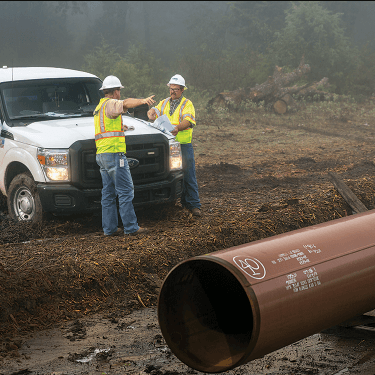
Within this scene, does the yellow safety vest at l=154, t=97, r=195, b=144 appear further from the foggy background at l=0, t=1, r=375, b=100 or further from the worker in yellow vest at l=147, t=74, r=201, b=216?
the foggy background at l=0, t=1, r=375, b=100

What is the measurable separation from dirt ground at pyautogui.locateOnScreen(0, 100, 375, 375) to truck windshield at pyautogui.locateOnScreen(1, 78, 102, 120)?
1679 millimetres

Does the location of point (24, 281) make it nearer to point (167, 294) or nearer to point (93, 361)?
point (93, 361)

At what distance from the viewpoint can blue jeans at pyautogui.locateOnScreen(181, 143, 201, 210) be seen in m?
8.08

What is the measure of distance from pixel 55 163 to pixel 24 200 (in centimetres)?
100

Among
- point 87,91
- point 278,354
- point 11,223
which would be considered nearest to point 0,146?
point 11,223

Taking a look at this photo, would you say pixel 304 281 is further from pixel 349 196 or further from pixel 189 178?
pixel 349 196

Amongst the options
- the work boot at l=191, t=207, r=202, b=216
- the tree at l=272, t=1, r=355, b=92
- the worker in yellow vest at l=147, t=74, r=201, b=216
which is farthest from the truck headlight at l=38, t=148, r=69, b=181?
the tree at l=272, t=1, r=355, b=92

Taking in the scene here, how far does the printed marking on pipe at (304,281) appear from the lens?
3.54 metres

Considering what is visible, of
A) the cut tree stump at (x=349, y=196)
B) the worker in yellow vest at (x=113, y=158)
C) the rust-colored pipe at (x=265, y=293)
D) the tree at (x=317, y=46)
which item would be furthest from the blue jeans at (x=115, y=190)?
the tree at (x=317, y=46)

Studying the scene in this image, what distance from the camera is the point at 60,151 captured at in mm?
6738

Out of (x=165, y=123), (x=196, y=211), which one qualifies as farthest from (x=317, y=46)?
(x=165, y=123)

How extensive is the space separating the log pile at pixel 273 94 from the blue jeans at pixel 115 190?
14505mm

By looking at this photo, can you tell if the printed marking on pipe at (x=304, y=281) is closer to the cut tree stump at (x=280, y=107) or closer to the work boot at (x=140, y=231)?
the work boot at (x=140, y=231)

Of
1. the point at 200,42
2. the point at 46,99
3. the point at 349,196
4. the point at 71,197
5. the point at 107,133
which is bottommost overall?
the point at 349,196
